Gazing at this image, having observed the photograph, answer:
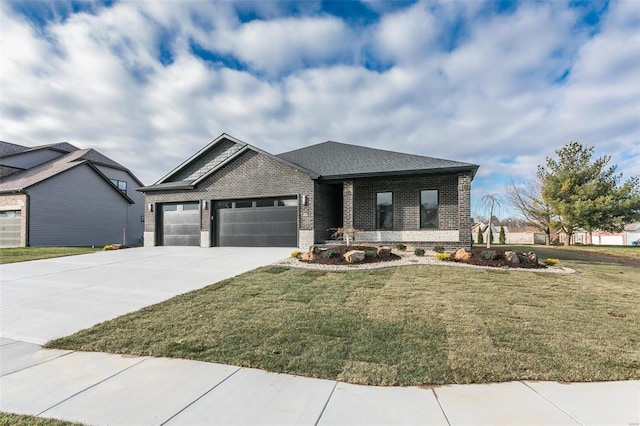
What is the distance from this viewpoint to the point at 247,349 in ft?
12.1

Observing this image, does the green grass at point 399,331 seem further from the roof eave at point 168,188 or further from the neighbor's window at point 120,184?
the neighbor's window at point 120,184

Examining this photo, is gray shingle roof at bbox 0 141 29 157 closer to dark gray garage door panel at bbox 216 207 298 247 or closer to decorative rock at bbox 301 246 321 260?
dark gray garage door panel at bbox 216 207 298 247

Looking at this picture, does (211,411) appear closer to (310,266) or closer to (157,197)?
(310,266)

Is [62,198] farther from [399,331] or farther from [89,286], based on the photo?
[399,331]

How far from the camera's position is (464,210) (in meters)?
12.0

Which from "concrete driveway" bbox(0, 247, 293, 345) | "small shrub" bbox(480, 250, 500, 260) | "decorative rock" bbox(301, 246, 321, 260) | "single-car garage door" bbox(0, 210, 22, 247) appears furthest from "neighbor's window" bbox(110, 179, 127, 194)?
"small shrub" bbox(480, 250, 500, 260)

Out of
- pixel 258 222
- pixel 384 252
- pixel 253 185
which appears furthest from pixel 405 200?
pixel 253 185

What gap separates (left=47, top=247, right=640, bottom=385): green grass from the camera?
3211mm

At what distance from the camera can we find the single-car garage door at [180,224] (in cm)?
1659

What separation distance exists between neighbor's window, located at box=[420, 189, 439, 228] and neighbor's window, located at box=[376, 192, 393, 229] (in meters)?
1.41

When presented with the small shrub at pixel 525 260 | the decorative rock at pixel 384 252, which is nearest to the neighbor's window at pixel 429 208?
the decorative rock at pixel 384 252

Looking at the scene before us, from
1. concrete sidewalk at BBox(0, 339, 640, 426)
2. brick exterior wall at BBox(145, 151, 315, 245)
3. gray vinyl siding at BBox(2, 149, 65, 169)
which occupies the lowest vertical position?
concrete sidewalk at BBox(0, 339, 640, 426)

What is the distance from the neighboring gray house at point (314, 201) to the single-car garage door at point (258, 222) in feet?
0.17

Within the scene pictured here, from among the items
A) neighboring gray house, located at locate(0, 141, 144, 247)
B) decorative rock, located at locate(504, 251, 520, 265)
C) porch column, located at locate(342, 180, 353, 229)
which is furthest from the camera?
neighboring gray house, located at locate(0, 141, 144, 247)
